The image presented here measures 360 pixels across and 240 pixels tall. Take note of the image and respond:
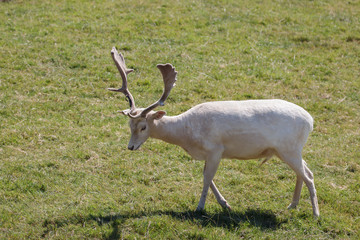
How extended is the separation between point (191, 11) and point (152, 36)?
2.63m

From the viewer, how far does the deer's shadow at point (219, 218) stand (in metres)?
7.95

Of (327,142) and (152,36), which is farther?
(152,36)

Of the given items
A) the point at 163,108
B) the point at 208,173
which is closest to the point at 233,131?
the point at 208,173

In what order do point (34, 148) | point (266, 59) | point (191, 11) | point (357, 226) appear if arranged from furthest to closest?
point (191, 11), point (266, 59), point (34, 148), point (357, 226)

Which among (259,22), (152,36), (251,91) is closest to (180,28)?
(152,36)

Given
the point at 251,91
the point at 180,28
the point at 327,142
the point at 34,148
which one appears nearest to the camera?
the point at 34,148

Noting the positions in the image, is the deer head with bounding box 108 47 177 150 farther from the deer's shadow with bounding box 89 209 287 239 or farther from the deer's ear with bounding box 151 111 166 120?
the deer's shadow with bounding box 89 209 287 239

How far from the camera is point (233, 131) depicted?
8281 millimetres

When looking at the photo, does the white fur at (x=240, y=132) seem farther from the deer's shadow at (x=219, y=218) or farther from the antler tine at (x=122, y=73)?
the antler tine at (x=122, y=73)

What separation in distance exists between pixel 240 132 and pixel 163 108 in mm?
4352

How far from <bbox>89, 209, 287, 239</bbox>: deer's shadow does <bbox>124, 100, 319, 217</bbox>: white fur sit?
30 centimetres

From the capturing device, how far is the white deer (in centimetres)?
821

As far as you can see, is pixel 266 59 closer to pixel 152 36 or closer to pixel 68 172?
pixel 152 36

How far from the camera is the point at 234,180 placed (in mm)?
9742
